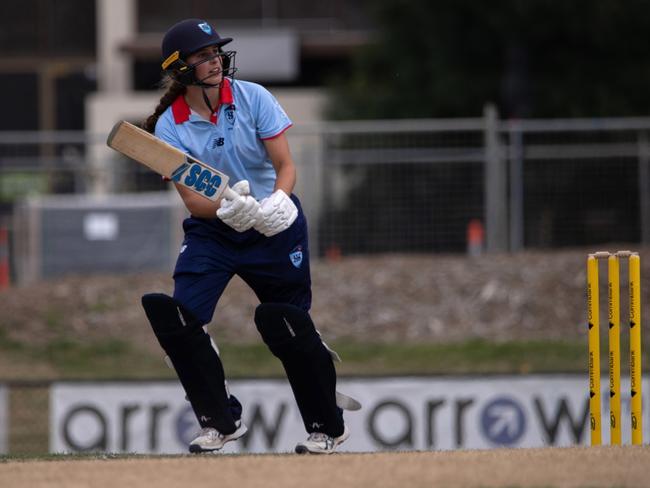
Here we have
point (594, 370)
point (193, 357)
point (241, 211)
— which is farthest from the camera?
point (594, 370)

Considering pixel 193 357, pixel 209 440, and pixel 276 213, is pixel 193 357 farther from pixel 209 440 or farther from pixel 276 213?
pixel 276 213

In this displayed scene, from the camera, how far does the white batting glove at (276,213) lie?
595cm

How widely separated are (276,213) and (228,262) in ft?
1.08

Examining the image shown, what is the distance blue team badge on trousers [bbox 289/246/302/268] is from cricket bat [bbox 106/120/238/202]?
441 millimetres

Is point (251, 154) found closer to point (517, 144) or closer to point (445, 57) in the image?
point (517, 144)

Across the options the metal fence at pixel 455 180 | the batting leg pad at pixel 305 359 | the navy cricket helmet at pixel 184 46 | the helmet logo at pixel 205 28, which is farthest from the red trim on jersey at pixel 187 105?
the metal fence at pixel 455 180

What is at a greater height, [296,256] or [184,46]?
[184,46]

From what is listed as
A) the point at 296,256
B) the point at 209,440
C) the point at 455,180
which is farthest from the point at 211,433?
the point at 455,180

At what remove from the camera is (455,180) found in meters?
14.5

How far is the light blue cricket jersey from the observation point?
20.3 feet

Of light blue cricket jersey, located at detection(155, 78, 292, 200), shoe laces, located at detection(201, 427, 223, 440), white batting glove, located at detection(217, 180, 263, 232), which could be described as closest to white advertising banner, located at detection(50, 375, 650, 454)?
shoe laces, located at detection(201, 427, 223, 440)

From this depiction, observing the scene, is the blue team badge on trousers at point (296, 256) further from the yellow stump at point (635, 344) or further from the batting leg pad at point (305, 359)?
the yellow stump at point (635, 344)

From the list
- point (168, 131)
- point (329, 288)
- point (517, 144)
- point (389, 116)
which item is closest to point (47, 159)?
point (329, 288)

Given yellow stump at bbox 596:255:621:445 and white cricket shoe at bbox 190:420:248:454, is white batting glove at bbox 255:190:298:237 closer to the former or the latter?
white cricket shoe at bbox 190:420:248:454
